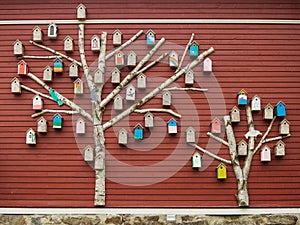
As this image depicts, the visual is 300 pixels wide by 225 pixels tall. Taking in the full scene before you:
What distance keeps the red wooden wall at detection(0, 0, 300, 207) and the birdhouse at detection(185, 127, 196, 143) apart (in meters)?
0.09

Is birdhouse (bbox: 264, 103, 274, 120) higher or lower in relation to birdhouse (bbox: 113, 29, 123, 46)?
lower

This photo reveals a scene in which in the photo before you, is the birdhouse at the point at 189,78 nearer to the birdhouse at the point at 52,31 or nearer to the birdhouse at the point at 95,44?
the birdhouse at the point at 95,44

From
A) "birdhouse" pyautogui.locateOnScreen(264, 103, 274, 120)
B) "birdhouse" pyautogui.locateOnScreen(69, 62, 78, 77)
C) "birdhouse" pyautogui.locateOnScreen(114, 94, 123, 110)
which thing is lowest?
"birdhouse" pyautogui.locateOnScreen(264, 103, 274, 120)

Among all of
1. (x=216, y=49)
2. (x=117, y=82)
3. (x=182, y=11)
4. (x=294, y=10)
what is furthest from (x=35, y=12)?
(x=294, y=10)

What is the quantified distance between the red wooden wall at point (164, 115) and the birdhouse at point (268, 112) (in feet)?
0.31

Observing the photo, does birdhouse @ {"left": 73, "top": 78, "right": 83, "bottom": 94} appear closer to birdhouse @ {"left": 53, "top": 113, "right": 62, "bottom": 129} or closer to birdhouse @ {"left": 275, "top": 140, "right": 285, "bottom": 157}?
birdhouse @ {"left": 53, "top": 113, "right": 62, "bottom": 129}

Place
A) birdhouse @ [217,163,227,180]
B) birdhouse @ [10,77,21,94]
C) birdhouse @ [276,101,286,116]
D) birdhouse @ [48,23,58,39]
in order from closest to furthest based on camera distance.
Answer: birdhouse @ [217,163,227,180], birdhouse @ [276,101,286,116], birdhouse @ [10,77,21,94], birdhouse @ [48,23,58,39]

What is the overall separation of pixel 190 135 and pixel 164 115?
440 mm

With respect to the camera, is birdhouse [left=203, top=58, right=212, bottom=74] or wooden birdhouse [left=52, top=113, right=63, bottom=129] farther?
birdhouse [left=203, top=58, right=212, bottom=74]

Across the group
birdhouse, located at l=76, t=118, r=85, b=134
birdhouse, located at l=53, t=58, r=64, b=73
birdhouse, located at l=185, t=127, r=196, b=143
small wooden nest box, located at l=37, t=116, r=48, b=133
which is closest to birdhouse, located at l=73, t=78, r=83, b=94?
birdhouse, located at l=53, t=58, r=64, b=73

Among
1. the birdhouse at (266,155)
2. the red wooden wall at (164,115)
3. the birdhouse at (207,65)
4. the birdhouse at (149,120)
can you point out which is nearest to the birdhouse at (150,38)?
the red wooden wall at (164,115)

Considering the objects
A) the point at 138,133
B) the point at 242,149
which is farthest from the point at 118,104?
A: the point at 242,149

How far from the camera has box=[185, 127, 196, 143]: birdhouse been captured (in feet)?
20.7

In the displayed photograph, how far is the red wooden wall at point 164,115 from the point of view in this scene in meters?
6.30
